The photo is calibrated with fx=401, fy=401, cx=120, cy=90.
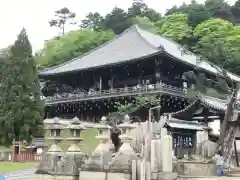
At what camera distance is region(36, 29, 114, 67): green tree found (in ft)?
196

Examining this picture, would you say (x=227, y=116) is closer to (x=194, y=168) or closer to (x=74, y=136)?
(x=194, y=168)

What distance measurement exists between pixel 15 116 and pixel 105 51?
15629 mm

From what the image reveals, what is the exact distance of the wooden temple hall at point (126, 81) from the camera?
30969 mm

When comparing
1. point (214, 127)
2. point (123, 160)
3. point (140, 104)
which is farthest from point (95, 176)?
point (214, 127)

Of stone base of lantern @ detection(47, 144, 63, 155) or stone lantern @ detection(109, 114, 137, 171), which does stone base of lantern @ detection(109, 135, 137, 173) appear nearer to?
stone lantern @ detection(109, 114, 137, 171)

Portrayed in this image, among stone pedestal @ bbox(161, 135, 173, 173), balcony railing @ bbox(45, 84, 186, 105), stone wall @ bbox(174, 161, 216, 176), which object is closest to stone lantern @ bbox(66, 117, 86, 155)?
stone pedestal @ bbox(161, 135, 173, 173)

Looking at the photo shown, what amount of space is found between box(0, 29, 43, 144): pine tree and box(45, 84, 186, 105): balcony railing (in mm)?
6798

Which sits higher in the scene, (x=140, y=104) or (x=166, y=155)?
(x=140, y=104)

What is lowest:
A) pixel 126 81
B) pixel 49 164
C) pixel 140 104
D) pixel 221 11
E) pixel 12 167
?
pixel 12 167

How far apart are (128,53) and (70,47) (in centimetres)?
2719

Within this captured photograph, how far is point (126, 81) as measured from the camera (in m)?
35.2

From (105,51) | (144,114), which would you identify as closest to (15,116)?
(144,114)

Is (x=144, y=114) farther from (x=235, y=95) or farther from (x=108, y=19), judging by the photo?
(x=108, y=19)

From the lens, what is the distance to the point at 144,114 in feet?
102
